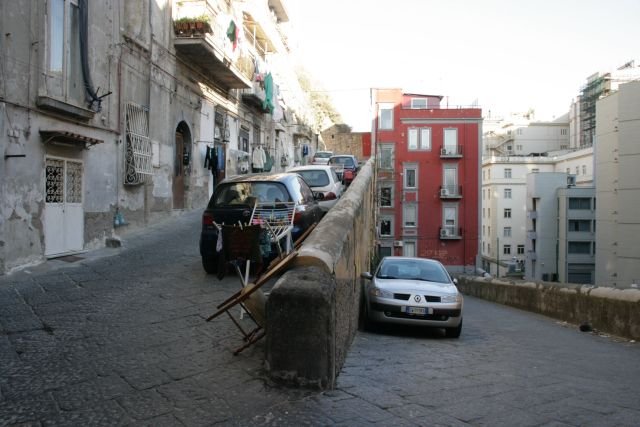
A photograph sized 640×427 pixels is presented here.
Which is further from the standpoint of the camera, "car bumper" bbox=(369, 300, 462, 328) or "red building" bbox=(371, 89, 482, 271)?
"red building" bbox=(371, 89, 482, 271)

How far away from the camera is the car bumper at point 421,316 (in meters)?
8.34

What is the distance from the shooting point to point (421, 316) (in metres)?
8.36

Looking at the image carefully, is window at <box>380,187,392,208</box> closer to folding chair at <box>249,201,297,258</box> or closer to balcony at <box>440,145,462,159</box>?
balcony at <box>440,145,462,159</box>

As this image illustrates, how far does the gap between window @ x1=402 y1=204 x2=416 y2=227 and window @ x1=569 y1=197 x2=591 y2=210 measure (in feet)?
59.7

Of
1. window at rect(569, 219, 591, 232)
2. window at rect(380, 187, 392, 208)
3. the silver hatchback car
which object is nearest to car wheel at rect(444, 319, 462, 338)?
the silver hatchback car

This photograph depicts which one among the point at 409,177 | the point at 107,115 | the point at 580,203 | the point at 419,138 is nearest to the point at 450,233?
the point at 409,177

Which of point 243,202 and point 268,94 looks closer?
point 243,202

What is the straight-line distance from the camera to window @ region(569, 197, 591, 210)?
51.5 meters

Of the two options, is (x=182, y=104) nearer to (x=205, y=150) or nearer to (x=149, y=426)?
(x=205, y=150)

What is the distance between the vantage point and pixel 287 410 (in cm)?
378

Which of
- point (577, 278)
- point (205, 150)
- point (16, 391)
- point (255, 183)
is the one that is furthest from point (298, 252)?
point (577, 278)

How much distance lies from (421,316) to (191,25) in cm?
1211

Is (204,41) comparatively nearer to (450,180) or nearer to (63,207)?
(63,207)

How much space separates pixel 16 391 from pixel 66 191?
7096 mm
